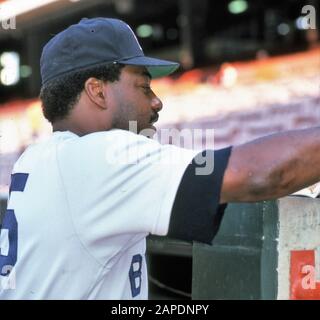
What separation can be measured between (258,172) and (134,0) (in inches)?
413

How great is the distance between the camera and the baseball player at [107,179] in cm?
146

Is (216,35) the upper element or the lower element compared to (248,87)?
upper

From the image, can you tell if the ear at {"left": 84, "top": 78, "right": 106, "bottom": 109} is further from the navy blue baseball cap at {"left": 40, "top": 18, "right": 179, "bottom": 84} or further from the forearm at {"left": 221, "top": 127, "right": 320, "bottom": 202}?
the forearm at {"left": 221, "top": 127, "right": 320, "bottom": 202}

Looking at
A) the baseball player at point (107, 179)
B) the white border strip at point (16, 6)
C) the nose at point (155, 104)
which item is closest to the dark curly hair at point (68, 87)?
the baseball player at point (107, 179)

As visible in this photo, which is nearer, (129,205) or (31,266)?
(129,205)

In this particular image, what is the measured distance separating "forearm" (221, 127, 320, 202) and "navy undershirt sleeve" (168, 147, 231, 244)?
0.02 m

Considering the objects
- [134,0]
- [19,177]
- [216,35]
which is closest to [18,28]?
[134,0]

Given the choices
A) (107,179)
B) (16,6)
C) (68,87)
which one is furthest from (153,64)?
(16,6)

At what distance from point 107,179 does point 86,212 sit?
10cm

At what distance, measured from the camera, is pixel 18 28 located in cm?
1278
